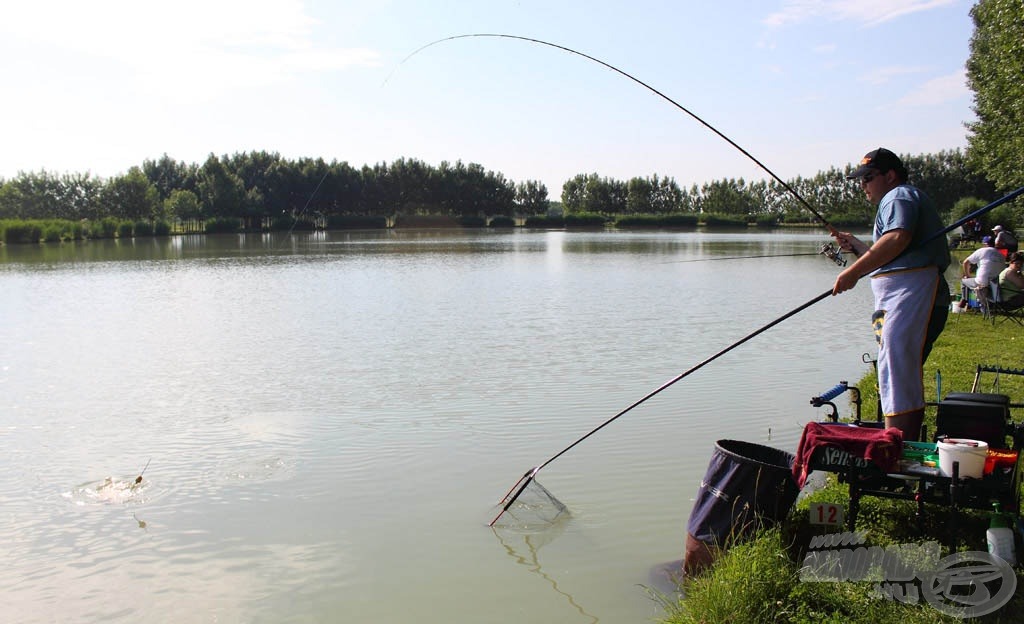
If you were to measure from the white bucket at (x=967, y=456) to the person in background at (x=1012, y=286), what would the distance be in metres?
9.25

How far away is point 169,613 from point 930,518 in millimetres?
4335

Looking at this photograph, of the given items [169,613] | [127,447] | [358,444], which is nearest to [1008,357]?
[358,444]

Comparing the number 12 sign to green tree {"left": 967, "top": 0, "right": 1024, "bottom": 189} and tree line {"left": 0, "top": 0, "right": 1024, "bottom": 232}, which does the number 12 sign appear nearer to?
green tree {"left": 967, "top": 0, "right": 1024, "bottom": 189}

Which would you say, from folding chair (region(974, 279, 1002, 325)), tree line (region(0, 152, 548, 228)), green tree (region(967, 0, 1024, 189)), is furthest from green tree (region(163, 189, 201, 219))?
folding chair (region(974, 279, 1002, 325))

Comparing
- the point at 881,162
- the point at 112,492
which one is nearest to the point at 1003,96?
the point at 881,162

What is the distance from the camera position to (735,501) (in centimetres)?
422

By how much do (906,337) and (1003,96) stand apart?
2446cm

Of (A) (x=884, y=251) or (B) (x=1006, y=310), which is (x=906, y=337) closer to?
(A) (x=884, y=251)

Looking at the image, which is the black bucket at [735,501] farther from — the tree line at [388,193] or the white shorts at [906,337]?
the tree line at [388,193]

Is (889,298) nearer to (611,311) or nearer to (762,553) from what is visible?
(762,553)

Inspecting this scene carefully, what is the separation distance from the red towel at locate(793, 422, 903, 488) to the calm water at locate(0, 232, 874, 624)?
1.18 m

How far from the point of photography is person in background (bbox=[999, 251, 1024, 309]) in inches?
460

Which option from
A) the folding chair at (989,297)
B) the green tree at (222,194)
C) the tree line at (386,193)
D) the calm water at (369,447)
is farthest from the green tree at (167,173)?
the folding chair at (989,297)

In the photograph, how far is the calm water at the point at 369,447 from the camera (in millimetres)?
4953
